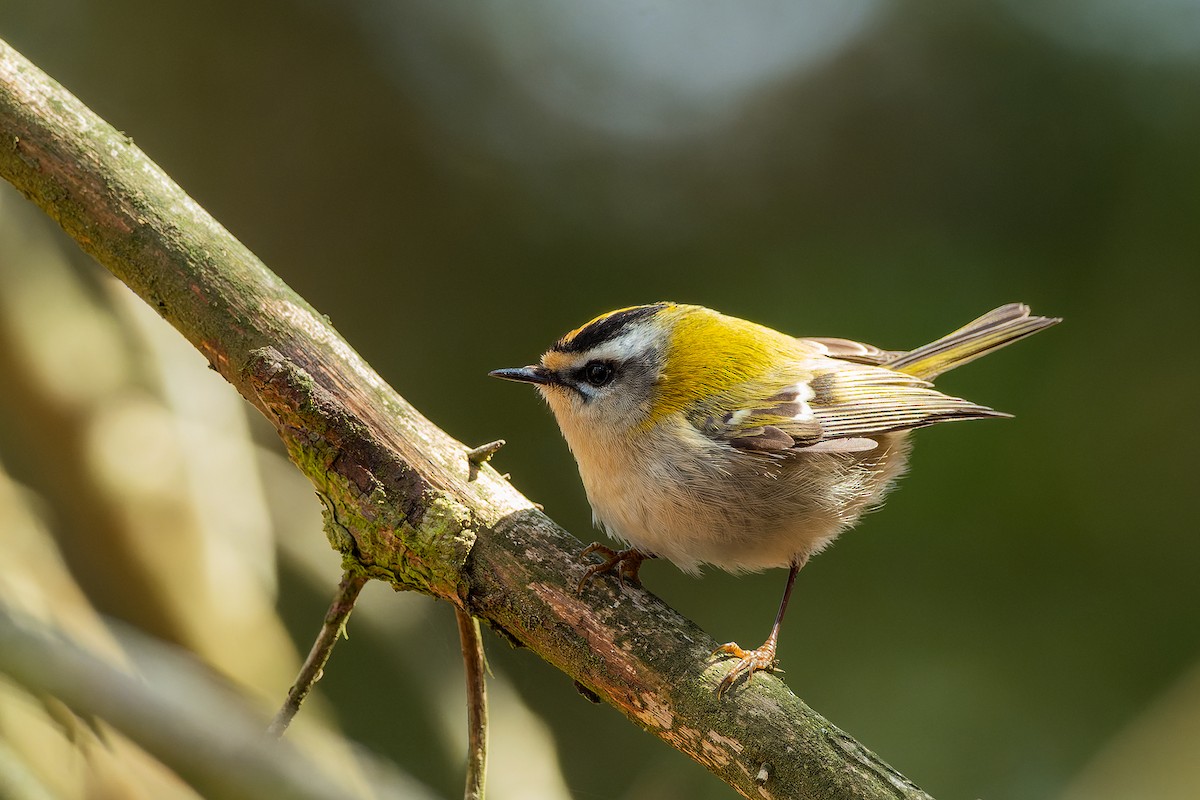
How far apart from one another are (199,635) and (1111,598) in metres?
2.95

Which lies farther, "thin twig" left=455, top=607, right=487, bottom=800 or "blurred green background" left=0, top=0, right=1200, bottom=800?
"blurred green background" left=0, top=0, right=1200, bottom=800

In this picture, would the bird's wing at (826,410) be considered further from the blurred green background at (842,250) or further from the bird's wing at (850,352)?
the blurred green background at (842,250)

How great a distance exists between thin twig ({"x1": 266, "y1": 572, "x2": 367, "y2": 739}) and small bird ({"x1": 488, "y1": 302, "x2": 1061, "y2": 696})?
0.46 m

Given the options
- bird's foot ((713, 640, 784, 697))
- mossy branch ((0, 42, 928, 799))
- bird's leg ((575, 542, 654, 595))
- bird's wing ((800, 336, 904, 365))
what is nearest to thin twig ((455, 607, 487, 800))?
mossy branch ((0, 42, 928, 799))

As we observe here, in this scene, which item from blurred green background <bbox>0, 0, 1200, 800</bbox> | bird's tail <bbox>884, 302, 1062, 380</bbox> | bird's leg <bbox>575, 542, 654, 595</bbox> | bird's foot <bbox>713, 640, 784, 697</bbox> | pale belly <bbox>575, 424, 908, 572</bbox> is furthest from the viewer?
blurred green background <bbox>0, 0, 1200, 800</bbox>

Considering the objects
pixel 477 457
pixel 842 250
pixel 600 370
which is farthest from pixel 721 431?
pixel 842 250

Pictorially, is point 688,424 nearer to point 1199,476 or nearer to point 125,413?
point 125,413

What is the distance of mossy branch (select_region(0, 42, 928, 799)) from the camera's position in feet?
4.37

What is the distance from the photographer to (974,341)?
7.43 feet

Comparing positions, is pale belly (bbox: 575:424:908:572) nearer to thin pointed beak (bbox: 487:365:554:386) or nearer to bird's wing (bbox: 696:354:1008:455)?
bird's wing (bbox: 696:354:1008:455)

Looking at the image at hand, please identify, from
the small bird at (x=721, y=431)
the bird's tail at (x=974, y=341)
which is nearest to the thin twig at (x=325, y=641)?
the small bird at (x=721, y=431)

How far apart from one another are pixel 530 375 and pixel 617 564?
0.57 metres

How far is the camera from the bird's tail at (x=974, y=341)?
2234 millimetres

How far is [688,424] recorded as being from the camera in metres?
1.83
